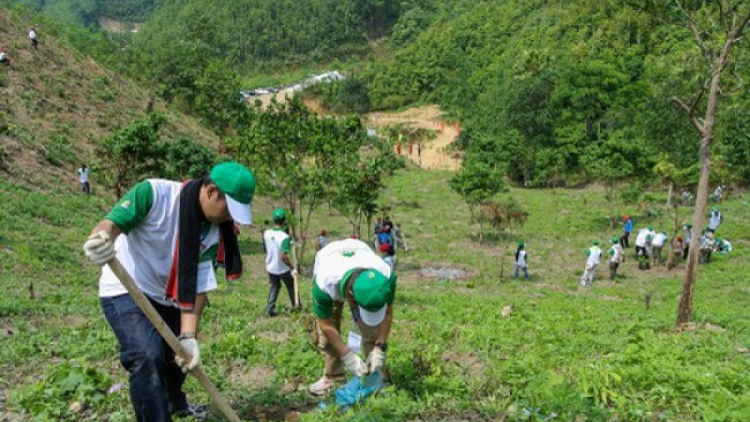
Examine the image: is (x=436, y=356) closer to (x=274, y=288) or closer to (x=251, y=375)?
(x=251, y=375)

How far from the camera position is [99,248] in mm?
3469

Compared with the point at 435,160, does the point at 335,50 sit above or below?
above

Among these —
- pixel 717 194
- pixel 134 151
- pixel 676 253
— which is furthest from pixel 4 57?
pixel 717 194

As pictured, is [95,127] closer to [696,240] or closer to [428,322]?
[428,322]

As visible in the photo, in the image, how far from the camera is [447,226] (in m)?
30.1

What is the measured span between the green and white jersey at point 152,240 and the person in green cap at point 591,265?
52.5 feet

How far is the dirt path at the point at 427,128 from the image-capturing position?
61.8 m

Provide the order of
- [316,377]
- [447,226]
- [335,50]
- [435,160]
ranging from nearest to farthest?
[316,377]
[447,226]
[435,160]
[335,50]

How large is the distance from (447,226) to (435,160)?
33537 millimetres

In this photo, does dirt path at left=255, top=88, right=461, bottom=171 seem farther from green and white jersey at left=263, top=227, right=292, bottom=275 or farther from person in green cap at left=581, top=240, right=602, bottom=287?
green and white jersey at left=263, top=227, right=292, bottom=275

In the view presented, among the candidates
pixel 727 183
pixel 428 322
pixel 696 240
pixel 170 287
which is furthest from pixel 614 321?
pixel 727 183

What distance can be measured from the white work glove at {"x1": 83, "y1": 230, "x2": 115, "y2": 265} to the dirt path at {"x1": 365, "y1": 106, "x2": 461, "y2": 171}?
5463 cm

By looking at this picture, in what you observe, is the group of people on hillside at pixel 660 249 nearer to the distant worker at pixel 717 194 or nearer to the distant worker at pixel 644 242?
the distant worker at pixel 644 242

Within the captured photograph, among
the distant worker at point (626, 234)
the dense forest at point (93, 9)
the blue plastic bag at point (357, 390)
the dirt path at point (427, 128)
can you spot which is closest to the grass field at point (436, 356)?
the blue plastic bag at point (357, 390)
